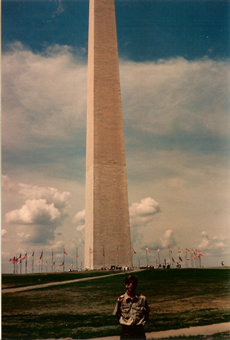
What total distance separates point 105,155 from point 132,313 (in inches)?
662

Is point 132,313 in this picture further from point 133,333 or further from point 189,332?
point 189,332

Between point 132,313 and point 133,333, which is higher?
point 132,313

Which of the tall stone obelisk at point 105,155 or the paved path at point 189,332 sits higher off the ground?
the tall stone obelisk at point 105,155

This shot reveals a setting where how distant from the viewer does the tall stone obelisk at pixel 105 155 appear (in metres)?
22.6

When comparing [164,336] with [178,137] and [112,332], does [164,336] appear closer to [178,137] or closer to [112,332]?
[112,332]

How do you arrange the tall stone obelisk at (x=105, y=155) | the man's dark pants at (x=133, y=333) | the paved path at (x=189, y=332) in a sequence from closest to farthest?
the man's dark pants at (x=133, y=333) < the paved path at (x=189, y=332) < the tall stone obelisk at (x=105, y=155)

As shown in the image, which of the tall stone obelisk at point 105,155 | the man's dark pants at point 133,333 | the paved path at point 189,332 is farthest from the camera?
the tall stone obelisk at point 105,155

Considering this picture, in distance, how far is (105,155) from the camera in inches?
912

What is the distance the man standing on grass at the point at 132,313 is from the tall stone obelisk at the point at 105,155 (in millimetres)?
15633

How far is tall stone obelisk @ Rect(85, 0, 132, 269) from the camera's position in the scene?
2262 cm

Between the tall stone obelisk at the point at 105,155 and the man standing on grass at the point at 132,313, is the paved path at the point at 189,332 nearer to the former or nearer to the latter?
the man standing on grass at the point at 132,313

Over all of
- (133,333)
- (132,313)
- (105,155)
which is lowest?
(133,333)

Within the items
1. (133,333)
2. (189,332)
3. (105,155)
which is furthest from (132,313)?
(105,155)

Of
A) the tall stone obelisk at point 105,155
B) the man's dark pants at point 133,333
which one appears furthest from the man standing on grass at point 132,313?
the tall stone obelisk at point 105,155
